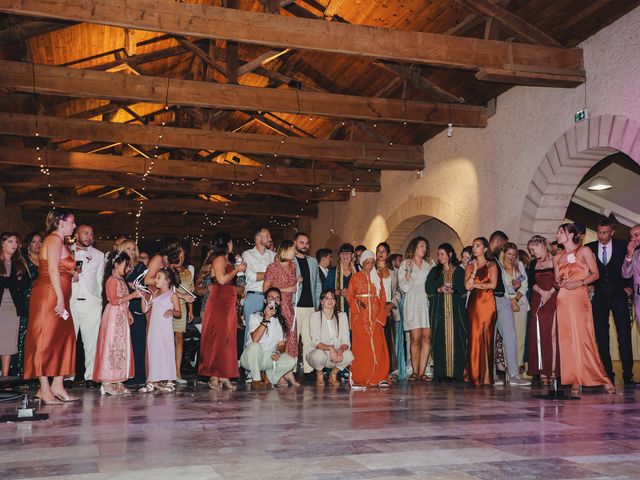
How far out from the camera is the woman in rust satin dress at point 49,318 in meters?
4.63

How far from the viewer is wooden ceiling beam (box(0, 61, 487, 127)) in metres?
7.77

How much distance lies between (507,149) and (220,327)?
4.51 m

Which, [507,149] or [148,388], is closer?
[148,388]

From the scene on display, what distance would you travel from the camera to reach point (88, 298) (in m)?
6.06

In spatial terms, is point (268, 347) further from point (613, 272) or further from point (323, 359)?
point (613, 272)

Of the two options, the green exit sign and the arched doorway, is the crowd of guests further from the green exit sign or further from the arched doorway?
A: the arched doorway

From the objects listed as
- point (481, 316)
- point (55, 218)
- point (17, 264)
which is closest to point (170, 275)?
point (17, 264)

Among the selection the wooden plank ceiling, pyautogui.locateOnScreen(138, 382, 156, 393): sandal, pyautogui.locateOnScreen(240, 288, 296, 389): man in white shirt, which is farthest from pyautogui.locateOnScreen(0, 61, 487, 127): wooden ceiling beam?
pyautogui.locateOnScreen(138, 382, 156, 393): sandal

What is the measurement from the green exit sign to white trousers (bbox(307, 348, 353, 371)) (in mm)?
3418

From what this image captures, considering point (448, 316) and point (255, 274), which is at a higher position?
point (255, 274)

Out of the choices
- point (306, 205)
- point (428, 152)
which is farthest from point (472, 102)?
point (306, 205)

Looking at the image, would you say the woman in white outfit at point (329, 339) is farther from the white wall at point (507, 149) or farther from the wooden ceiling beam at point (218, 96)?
the wooden ceiling beam at point (218, 96)

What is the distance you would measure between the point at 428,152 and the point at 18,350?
22.2ft

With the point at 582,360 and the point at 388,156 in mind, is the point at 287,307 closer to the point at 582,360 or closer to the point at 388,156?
the point at 582,360
